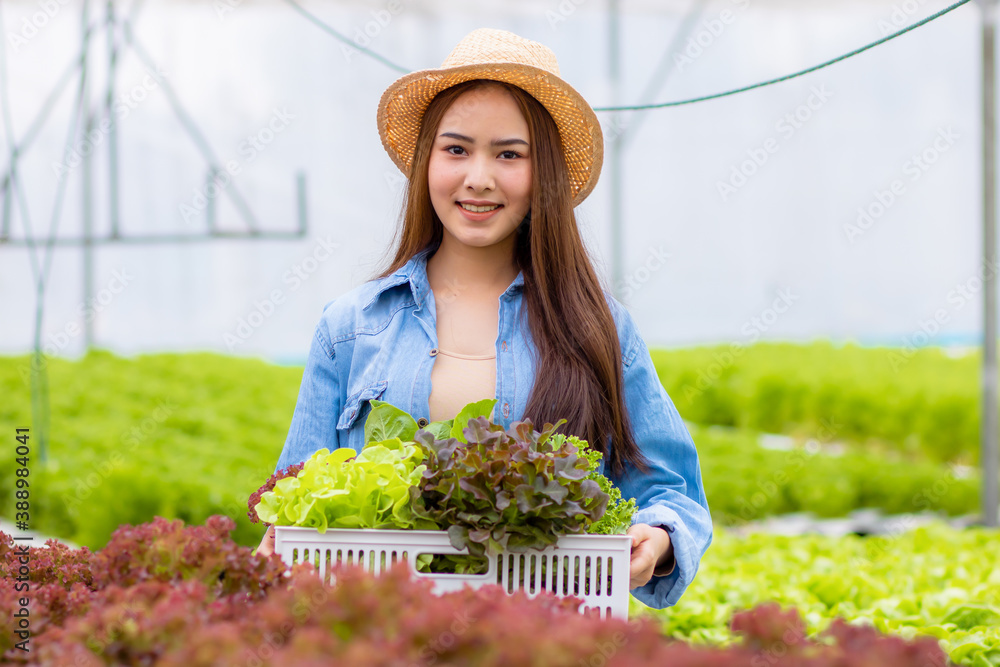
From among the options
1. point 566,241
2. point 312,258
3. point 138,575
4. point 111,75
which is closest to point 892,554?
point 566,241

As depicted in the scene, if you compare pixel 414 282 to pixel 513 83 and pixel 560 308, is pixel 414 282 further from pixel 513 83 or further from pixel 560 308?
pixel 513 83

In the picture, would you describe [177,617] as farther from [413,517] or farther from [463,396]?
[463,396]

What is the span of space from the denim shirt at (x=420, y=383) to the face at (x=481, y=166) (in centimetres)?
16

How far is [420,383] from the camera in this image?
1.76 m

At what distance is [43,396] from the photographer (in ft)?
15.0

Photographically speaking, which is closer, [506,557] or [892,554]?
[506,557]

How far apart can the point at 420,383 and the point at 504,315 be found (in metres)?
0.22

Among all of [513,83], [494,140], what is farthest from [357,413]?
[513,83]

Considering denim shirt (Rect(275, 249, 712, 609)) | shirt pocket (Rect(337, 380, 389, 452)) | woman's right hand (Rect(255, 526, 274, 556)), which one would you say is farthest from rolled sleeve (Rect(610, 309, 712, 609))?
woman's right hand (Rect(255, 526, 274, 556))

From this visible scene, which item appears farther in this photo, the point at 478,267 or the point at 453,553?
the point at 478,267

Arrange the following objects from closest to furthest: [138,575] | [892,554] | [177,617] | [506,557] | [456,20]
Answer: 1. [177,617]
2. [138,575]
3. [506,557]
4. [892,554]
5. [456,20]

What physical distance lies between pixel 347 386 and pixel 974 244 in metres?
11.0

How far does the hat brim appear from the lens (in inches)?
68.7

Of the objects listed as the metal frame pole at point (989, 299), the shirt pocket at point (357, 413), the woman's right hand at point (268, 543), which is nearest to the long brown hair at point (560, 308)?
the shirt pocket at point (357, 413)
